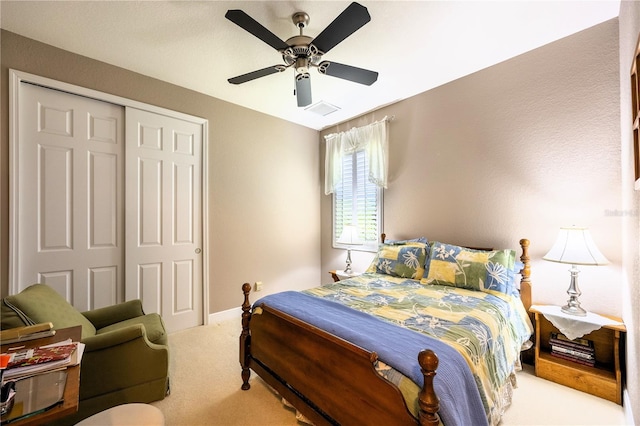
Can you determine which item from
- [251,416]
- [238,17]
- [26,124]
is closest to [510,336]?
[251,416]

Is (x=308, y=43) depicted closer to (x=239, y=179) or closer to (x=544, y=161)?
(x=239, y=179)

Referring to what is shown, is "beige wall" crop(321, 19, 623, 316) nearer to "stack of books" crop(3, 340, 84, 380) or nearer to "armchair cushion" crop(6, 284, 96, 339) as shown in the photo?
"stack of books" crop(3, 340, 84, 380)

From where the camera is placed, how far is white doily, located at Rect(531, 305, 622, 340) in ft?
6.44

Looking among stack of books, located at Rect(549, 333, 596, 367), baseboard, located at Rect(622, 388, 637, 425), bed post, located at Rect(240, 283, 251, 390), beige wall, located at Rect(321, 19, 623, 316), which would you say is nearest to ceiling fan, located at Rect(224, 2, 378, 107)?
beige wall, located at Rect(321, 19, 623, 316)

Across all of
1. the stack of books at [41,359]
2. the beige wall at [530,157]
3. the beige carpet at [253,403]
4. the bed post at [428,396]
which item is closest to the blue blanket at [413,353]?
the bed post at [428,396]

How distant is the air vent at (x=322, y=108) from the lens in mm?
3577

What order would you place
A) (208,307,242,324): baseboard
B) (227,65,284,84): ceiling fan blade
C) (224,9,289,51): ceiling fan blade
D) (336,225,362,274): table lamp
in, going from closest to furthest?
(224,9,289,51): ceiling fan blade, (227,65,284,84): ceiling fan blade, (208,307,242,324): baseboard, (336,225,362,274): table lamp

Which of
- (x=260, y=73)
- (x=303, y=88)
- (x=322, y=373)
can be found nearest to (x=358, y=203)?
(x=303, y=88)

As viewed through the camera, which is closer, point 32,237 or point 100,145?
point 32,237

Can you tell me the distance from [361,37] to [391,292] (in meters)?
2.22

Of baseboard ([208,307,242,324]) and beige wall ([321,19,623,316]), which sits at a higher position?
beige wall ([321,19,623,316])

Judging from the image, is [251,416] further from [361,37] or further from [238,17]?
[361,37]

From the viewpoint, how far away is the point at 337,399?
4.72 ft

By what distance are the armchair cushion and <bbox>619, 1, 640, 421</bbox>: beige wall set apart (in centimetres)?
342
